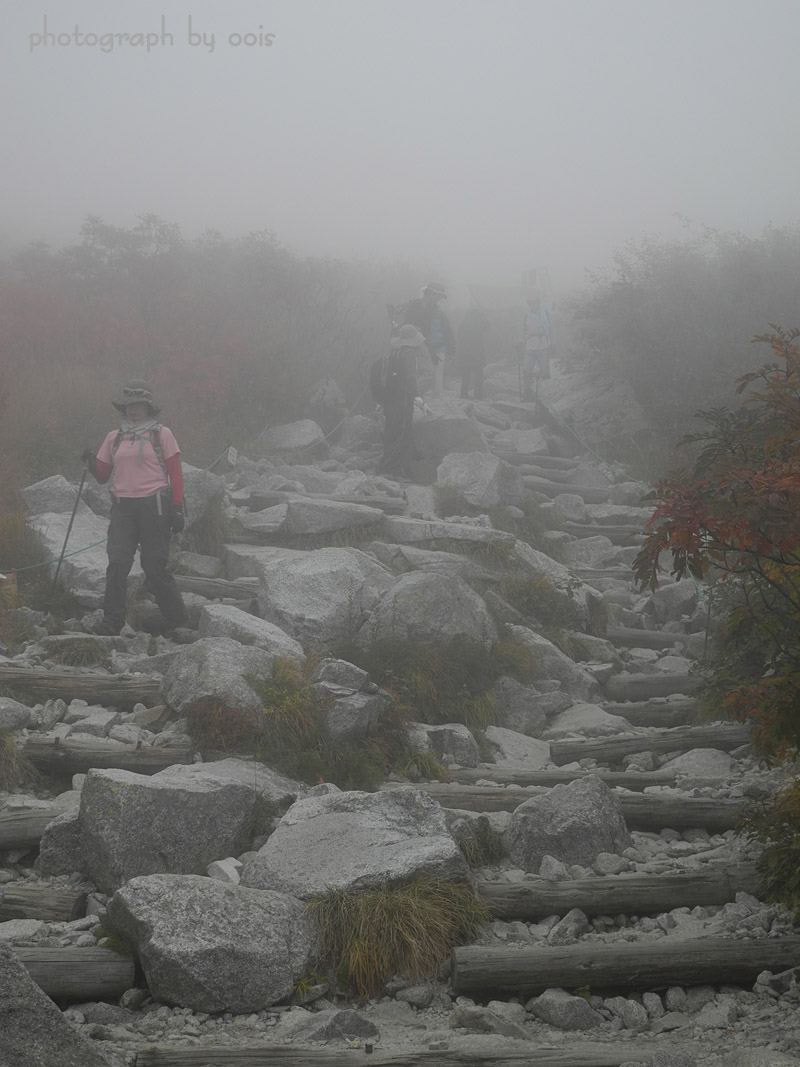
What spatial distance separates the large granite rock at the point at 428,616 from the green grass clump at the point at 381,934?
4.45 m

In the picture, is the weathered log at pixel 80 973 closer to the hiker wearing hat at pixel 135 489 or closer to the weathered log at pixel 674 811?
the weathered log at pixel 674 811

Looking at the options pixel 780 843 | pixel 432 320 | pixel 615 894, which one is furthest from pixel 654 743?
pixel 432 320

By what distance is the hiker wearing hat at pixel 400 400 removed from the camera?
16.8m

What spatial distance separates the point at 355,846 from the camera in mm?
5617

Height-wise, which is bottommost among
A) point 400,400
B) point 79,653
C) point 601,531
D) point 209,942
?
point 209,942

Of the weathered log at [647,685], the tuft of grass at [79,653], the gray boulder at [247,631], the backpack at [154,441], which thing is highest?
the backpack at [154,441]

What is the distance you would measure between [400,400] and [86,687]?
31.8 ft

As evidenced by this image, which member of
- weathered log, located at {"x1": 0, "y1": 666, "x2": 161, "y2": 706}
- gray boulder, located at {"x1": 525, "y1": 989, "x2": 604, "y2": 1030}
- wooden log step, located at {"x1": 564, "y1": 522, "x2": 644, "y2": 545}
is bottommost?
gray boulder, located at {"x1": 525, "y1": 989, "x2": 604, "y2": 1030}

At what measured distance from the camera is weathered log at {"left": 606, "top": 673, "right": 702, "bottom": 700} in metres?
10.1

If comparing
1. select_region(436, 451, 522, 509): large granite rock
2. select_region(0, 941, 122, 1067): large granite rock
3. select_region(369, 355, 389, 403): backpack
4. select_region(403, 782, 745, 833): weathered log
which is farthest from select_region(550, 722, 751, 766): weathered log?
select_region(369, 355, 389, 403): backpack

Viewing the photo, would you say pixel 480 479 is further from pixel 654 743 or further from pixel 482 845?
pixel 482 845

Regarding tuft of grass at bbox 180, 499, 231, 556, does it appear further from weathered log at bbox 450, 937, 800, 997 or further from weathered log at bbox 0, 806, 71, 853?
weathered log at bbox 450, 937, 800, 997

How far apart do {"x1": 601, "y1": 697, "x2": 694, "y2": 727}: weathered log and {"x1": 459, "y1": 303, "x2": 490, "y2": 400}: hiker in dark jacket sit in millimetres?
13836

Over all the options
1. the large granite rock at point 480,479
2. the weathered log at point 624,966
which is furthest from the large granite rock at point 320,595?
the weathered log at point 624,966
